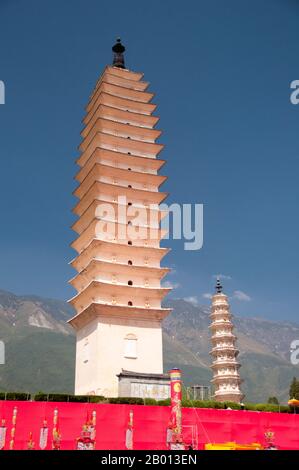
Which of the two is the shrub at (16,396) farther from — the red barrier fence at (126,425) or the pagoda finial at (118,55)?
the pagoda finial at (118,55)

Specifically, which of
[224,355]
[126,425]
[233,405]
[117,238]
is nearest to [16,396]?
[126,425]

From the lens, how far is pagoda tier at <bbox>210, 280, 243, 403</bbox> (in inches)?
1817

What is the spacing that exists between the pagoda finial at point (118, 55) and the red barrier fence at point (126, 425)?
93.2 ft

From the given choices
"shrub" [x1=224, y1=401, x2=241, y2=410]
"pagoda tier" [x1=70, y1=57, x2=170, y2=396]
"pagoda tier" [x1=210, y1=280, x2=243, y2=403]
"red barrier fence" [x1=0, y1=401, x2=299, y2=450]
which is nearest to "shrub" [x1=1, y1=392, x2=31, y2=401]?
"red barrier fence" [x1=0, y1=401, x2=299, y2=450]

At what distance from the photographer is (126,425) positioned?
24.1 m

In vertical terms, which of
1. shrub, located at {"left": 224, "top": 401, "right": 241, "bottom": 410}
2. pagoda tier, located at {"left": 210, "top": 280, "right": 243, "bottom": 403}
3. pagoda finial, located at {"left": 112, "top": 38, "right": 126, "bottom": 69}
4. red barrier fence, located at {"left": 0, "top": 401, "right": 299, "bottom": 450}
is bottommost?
red barrier fence, located at {"left": 0, "top": 401, "right": 299, "bottom": 450}

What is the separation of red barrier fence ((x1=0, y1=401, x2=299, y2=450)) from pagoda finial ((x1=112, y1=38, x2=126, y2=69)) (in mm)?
28422

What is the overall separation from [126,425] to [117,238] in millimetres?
13342

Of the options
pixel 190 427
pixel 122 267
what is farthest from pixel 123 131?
pixel 190 427

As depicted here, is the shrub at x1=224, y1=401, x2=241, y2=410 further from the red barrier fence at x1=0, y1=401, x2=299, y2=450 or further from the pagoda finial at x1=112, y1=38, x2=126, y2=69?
the pagoda finial at x1=112, y1=38, x2=126, y2=69

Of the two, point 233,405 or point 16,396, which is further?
point 233,405

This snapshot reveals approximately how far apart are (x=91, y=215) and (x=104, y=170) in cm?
319

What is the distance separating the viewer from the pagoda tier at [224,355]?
46.2 metres

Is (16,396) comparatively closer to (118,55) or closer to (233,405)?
(233,405)
